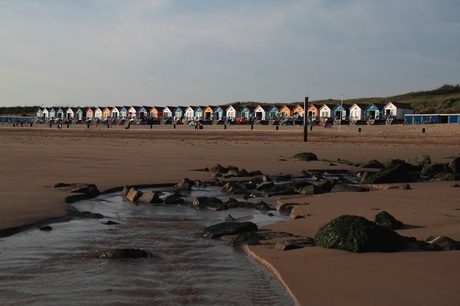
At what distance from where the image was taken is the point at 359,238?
6.09 metres

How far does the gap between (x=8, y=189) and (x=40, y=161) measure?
666 centimetres

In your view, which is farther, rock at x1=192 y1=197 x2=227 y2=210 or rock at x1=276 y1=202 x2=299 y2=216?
rock at x1=192 y1=197 x2=227 y2=210

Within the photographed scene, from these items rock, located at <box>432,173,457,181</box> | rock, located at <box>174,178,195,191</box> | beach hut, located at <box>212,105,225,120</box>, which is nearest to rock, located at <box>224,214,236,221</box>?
rock, located at <box>174,178,195,191</box>

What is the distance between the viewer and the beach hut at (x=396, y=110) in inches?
2918

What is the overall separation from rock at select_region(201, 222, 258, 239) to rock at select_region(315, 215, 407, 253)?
54.6 inches

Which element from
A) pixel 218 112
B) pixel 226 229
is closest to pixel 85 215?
pixel 226 229

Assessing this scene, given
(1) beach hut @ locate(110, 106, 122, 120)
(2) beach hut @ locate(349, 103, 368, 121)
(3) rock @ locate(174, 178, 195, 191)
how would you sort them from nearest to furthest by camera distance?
(3) rock @ locate(174, 178, 195, 191), (2) beach hut @ locate(349, 103, 368, 121), (1) beach hut @ locate(110, 106, 122, 120)

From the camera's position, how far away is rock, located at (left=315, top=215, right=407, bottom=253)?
6.05 metres

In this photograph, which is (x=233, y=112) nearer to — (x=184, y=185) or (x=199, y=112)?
(x=199, y=112)

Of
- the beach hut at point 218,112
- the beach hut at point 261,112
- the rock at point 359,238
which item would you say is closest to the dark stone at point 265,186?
the rock at point 359,238

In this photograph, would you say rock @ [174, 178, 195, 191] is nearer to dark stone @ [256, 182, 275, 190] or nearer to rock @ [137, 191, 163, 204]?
dark stone @ [256, 182, 275, 190]

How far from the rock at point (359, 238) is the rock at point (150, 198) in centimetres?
443

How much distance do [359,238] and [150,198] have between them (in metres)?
5.03

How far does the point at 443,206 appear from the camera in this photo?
31.2ft
